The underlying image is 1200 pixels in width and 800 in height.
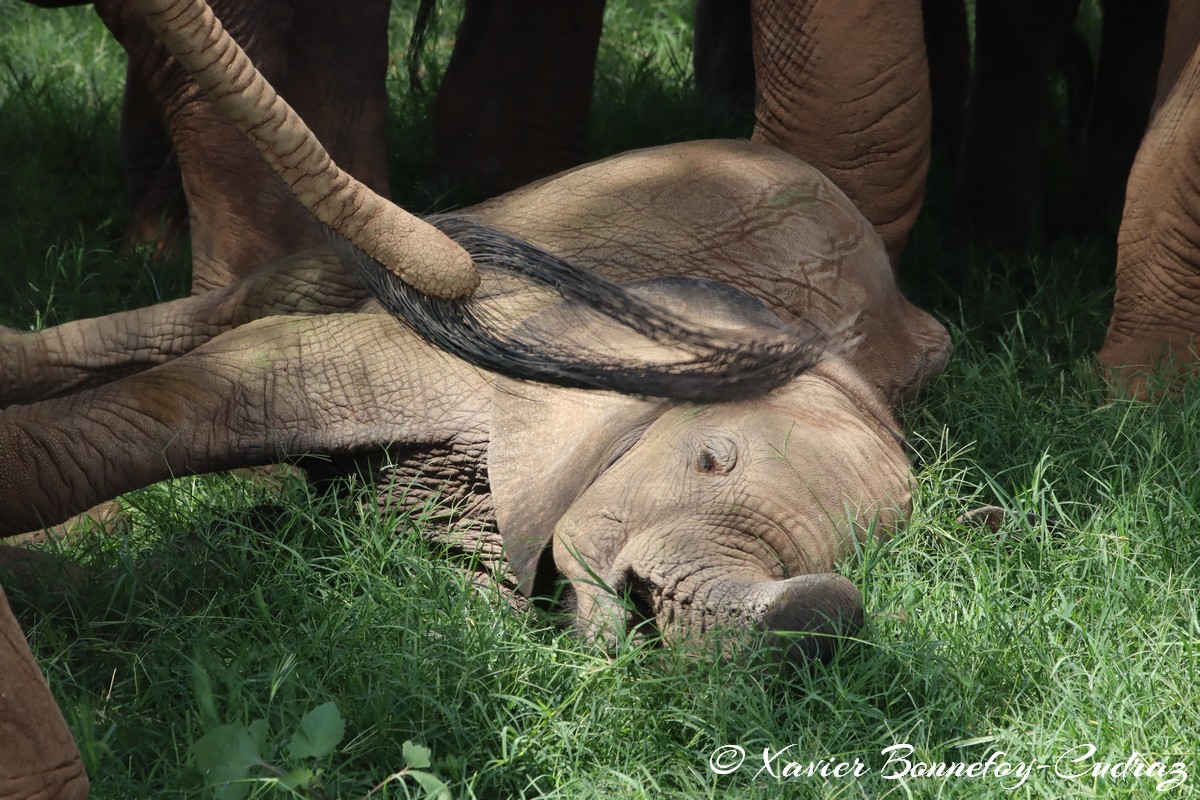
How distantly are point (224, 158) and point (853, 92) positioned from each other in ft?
5.33

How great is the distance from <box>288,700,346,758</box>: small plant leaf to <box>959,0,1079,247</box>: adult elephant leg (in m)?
3.73

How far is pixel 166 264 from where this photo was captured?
16.0 feet

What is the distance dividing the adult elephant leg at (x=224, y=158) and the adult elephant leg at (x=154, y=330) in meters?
0.37

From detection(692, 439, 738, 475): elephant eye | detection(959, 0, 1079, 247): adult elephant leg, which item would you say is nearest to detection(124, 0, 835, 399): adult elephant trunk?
detection(692, 439, 738, 475): elephant eye

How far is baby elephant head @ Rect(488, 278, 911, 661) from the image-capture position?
2.65 meters

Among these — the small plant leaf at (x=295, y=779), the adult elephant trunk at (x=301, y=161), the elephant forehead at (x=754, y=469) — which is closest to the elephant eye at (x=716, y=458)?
the elephant forehead at (x=754, y=469)

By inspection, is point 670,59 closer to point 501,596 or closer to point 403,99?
point 403,99

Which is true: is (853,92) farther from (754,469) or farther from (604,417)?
(754,469)

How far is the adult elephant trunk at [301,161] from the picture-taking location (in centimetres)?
266

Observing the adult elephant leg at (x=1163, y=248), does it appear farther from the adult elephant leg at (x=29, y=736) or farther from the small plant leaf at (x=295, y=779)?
the adult elephant leg at (x=29, y=736)

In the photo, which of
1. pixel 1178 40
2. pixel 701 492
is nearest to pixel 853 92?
pixel 1178 40

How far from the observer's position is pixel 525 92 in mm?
5348

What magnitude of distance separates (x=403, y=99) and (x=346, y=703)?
402cm

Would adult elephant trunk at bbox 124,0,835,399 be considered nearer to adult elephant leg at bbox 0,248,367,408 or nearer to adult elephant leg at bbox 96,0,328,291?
adult elephant leg at bbox 0,248,367,408
